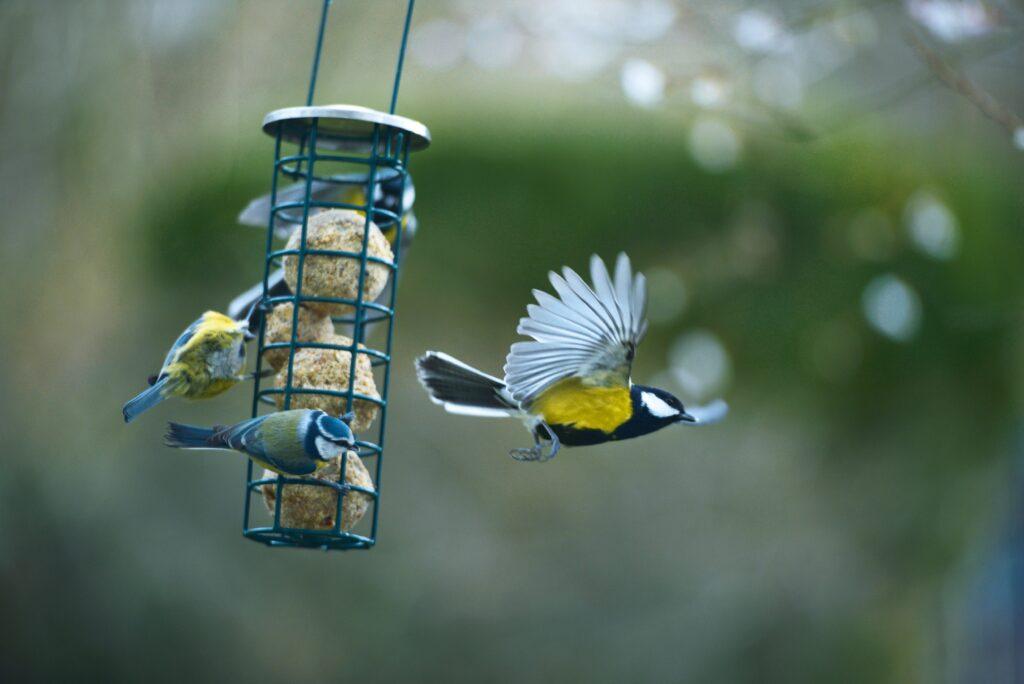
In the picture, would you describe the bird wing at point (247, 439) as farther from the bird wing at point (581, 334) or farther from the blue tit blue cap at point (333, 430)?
the bird wing at point (581, 334)

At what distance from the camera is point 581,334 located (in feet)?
8.77

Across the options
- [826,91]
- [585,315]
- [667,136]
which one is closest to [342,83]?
[667,136]

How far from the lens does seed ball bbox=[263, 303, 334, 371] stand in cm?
304

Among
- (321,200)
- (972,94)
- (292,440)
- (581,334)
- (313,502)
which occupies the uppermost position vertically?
(972,94)

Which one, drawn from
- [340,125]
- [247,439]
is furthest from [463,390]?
[340,125]

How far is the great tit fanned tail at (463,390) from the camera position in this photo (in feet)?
9.61

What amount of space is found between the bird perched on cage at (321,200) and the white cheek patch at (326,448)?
694mm

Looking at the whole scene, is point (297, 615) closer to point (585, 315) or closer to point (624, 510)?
point (624, 510)

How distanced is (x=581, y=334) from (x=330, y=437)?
1.80 ft

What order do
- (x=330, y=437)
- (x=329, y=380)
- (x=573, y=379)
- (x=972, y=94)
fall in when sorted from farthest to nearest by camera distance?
(x=972, y=94) < (x=329, y=380) < (x=573, y=379) < (x=330, y=437)

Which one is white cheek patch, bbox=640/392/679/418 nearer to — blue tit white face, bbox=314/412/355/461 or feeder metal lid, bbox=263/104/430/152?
blue tit white face, bbox=314/412/355/461

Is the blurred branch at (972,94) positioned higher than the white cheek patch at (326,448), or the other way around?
the blurred branch at (972,94)

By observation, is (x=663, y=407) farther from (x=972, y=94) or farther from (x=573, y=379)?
(x=972, y=94)

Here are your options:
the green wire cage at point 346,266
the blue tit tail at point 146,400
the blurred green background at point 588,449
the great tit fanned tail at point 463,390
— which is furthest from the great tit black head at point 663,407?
the blurred green background at point 588,449
